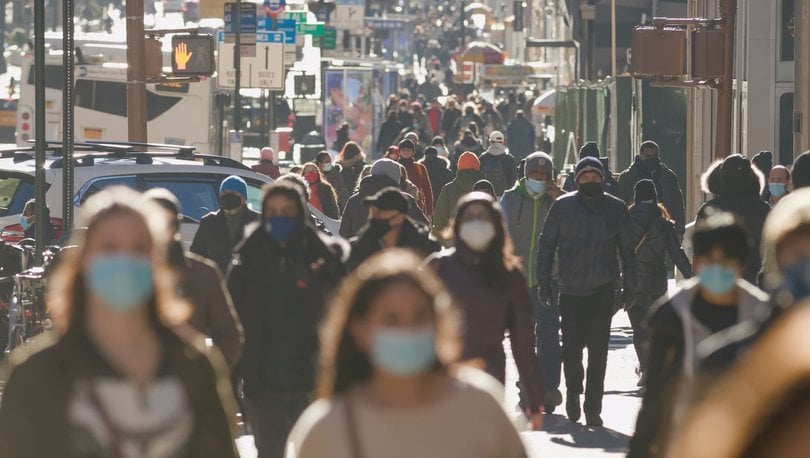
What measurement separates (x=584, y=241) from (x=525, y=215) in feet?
5.87

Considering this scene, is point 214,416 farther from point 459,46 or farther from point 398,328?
point 459,46

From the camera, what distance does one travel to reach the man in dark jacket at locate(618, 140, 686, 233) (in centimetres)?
1856

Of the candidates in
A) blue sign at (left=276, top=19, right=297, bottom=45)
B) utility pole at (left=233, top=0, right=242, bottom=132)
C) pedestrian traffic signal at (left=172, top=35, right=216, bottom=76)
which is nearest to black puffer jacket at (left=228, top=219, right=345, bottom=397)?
pedestrian traffic signal at (left=172, top=35, right=216, bottom=76)

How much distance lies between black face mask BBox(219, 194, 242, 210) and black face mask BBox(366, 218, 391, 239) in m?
1.71

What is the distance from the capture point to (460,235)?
8.12 metres

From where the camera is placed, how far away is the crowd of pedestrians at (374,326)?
11.2 feet

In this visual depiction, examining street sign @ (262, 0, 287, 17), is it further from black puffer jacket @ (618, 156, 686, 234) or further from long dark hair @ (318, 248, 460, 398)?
long dark hair @ (318, 248, 460, 398)

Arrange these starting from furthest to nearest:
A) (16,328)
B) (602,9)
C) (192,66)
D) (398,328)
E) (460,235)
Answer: (602,9) → (192,66) → (16,328) → (460,235) → (398,328)

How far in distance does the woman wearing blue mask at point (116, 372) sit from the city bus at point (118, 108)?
3257 cm

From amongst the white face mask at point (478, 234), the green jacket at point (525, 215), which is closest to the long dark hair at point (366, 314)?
the white face mask at point (478, 234)

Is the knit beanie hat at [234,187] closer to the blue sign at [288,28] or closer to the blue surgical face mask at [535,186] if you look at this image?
the blue surgical face mask at [535,186]

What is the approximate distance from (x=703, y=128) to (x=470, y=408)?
76.8 ft

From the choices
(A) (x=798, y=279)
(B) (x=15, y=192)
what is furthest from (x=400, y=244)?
(B) (x=15, y=192)

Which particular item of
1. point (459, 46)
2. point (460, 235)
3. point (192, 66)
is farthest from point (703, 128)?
point (459, 46)
